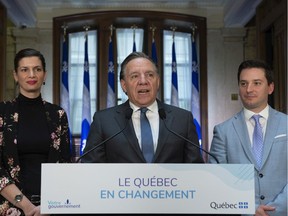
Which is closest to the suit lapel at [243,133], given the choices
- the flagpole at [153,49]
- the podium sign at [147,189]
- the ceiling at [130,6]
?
the podium sign at [147,189]

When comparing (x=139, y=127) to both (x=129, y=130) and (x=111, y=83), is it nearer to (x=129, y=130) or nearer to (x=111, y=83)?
(x=129, y=130)

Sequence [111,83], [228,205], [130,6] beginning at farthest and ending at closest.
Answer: [130,6]
[111,83]
[228,205]

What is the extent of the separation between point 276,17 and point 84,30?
3697 mm

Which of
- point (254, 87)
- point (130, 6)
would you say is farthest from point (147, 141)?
point (130, 6)

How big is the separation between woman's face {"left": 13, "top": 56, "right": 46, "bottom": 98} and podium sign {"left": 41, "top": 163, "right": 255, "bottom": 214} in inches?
35.6

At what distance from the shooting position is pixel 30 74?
248cm

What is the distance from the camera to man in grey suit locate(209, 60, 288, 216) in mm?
2402

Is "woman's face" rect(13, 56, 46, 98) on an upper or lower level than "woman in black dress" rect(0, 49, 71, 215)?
upper

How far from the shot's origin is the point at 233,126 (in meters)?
2.53

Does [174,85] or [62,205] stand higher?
[174,85]

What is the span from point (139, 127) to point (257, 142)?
676 mm

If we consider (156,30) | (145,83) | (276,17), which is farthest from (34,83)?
(156,30)

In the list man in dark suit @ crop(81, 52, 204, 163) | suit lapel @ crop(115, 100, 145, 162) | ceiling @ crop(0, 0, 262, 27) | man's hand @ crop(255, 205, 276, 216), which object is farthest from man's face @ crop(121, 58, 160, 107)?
ceiling @ crop(0, 0, 262, 27)

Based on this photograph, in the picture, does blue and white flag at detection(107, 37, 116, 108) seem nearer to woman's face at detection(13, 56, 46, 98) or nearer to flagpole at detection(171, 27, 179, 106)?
flagpole at detection(171, 27, 179, 106)
